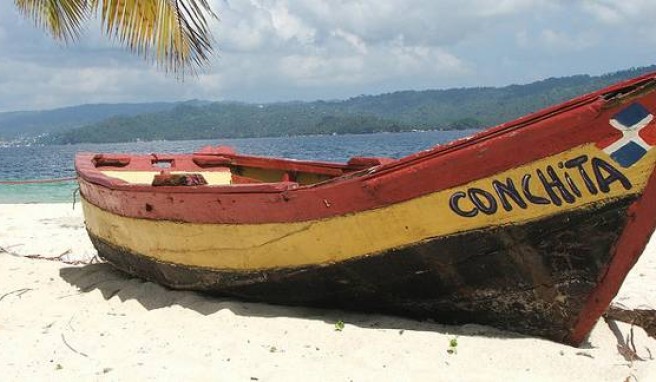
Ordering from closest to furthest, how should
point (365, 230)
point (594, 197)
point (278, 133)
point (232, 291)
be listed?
point (594, 197), point (365, 230), point (232, 291), point (278, 133)

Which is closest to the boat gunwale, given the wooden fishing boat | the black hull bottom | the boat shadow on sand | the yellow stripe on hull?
the wooden fishing boat

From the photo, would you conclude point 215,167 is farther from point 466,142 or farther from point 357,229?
point 466,142

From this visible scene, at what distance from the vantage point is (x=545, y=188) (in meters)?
3.29

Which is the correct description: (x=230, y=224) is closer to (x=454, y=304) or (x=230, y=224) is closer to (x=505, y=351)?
(x=454, y=304)

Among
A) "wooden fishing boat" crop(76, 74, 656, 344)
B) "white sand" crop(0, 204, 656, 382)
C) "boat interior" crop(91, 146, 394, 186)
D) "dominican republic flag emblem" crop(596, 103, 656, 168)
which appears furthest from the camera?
"boat interior" crop(91, 146, 394, 186)

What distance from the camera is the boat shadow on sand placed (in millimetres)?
3869

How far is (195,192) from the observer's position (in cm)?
440

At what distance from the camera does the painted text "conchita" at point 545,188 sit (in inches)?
125

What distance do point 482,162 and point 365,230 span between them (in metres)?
0.79

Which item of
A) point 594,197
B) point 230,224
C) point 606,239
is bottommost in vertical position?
point 230,224

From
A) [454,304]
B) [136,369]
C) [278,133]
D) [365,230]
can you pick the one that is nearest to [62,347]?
[136,369]

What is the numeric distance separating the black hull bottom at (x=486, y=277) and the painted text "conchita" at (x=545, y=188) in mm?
110

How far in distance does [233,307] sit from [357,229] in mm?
1211

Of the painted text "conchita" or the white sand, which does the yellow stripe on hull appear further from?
the white sand
